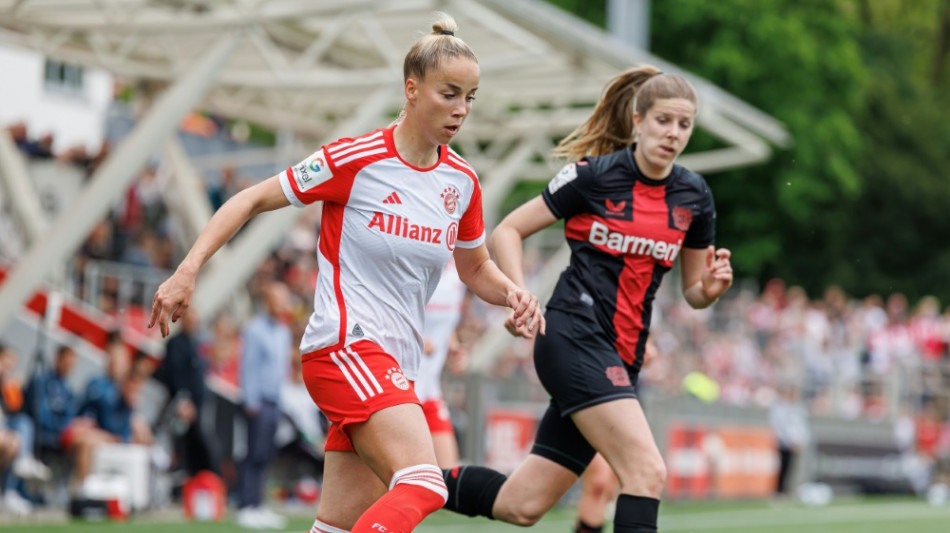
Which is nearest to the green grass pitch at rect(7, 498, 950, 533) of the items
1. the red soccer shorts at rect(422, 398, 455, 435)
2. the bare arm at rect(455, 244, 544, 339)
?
the red soccer shorts at rect(422, 398, 455, 435)

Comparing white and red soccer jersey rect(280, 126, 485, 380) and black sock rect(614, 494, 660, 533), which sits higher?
white and red soccer jersey rect(280, 126, 485, 380)

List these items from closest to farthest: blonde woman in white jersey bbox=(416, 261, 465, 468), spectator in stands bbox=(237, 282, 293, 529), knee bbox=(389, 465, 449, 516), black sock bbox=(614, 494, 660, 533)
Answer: knee bbox=(389, 465, 449, 516), black sock bbox=(614, 494, 660, 533), blonde woman in white jersey bbox=(416, 261, 465, 468), spectator in stands bbox=(237, 282, 293, 529)

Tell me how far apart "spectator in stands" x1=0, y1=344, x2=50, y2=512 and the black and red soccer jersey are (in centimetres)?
718

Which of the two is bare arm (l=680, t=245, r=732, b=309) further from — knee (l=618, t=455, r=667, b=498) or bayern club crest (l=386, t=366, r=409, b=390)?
bayern club crest (l=386, t=366, r=409, b=390)

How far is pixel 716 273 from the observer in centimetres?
698

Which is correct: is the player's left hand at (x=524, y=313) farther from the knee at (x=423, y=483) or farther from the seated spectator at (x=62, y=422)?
the seated spectator at (x=62, y=422)

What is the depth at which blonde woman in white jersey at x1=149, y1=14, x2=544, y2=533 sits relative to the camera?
221 inches

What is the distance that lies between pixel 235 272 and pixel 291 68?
2349mm

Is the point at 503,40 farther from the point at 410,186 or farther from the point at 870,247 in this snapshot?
the point at 870,247

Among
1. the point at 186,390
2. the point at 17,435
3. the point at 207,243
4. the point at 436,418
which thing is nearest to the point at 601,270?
the point at 207,243

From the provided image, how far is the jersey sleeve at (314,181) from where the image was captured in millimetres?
5742

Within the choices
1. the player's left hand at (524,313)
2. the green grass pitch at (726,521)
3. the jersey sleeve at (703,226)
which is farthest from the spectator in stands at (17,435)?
the player's left hand at (524,313)

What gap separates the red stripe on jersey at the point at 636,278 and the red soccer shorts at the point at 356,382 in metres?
1.59

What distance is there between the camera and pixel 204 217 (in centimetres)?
1894
